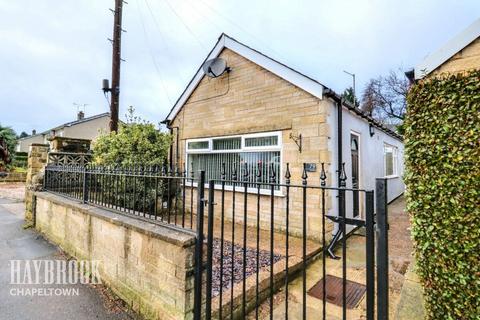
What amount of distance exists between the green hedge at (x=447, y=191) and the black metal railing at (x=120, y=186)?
193 cm

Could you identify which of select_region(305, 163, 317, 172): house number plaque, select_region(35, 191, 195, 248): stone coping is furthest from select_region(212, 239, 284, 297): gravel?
select_region(305, 163, 317, 172): house number plaque

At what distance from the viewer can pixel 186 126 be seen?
8.48 metres

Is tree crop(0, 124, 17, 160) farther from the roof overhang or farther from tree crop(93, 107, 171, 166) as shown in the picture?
the roof overhang

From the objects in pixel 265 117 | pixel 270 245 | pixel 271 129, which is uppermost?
pixel 265 117

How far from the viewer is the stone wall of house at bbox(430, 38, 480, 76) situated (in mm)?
3211

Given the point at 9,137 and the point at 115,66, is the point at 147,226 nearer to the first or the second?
the point at 115,66

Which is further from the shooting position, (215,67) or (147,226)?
(215,67)

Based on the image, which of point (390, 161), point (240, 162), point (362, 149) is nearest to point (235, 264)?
A: point (240, 162)

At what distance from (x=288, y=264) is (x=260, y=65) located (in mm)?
5146

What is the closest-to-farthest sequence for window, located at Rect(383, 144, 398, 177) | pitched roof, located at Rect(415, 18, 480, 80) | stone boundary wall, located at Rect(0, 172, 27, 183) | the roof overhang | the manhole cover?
the manhole cover, pitched roof, located at Rect(415, 18, 480, 80), the roof overhang, window, located at Rect(383, 144, 398, 177), stone boundary wall, located at Rect(0, 172, 27, 183)

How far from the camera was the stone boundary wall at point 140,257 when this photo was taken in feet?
7.88

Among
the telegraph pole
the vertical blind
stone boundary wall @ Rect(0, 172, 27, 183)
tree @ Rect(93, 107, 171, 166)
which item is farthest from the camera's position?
stone boundary wall @ Rect(0, 172, 27, 183)

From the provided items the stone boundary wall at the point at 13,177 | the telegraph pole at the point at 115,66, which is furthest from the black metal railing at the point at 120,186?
the stone boundary wall at the point at 13,177

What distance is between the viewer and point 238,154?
6.85 m
